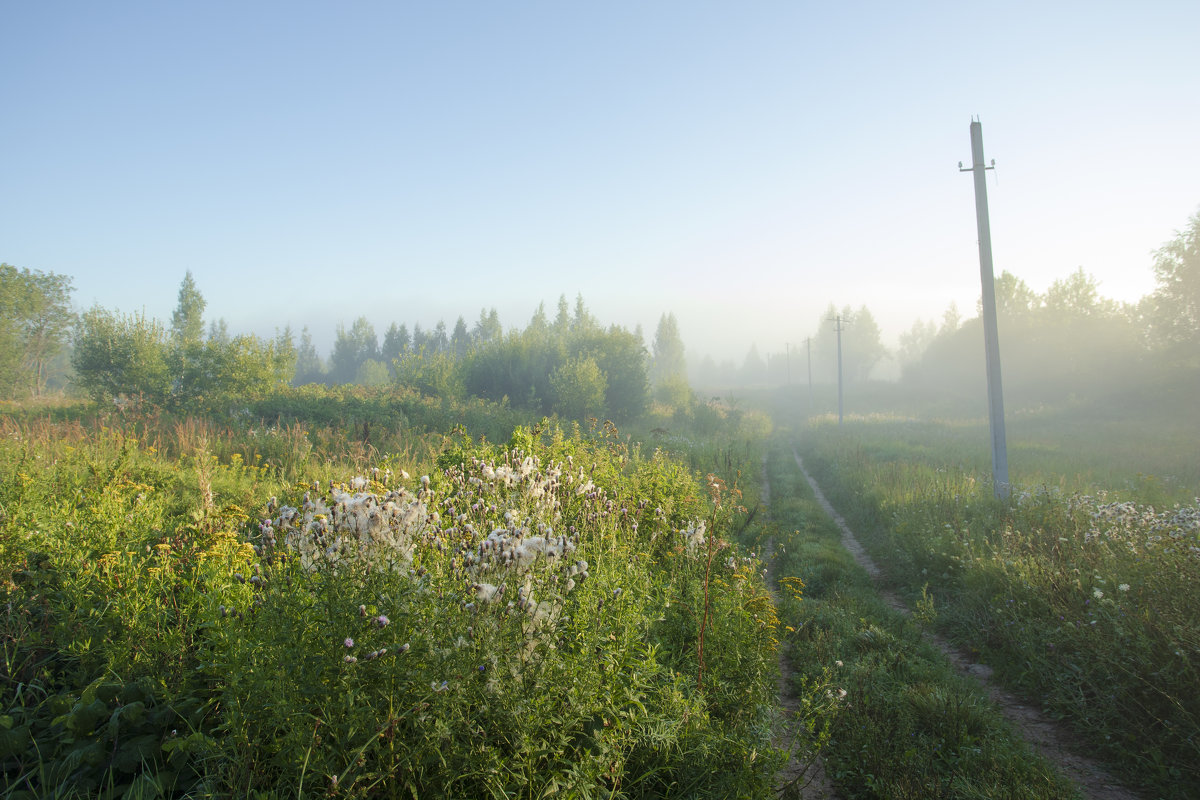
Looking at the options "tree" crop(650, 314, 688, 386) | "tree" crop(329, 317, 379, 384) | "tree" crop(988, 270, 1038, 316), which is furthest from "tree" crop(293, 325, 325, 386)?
"tree" crop(988, 270, 1038, 316)

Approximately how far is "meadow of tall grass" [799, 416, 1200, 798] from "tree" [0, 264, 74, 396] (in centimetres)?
6128

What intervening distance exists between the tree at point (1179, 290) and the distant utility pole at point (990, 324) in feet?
97.6

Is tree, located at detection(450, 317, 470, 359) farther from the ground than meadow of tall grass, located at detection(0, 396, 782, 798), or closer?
farther from the ground

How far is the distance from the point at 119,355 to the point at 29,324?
142ft

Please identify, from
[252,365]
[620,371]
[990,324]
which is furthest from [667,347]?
[990,324]

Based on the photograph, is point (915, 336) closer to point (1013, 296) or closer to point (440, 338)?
point (1013, 296)

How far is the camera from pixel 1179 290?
29172 mm

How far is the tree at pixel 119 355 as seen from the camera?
2258 cm

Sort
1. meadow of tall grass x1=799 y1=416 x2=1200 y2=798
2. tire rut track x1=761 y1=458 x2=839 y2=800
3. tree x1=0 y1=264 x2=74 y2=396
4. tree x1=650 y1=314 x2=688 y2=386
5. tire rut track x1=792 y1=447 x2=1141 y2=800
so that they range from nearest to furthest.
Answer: tire rut track x1=761 y1=458 x2=839 y2=800 → tire rut track x1=792 y1=447 x2=1141 y2=800 → meadow of tall grass x1=799 y1=416 x2=1200 y2=798 → tree x1=0 y1=264 x2=74 y2=396 → tree x1=650 y1=314 x2=688 y2=386

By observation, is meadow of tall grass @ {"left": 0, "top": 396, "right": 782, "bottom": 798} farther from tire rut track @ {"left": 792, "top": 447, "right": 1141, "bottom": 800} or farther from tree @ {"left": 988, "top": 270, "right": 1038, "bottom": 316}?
tree @ {"left": 988, "top": 270, "right": 1038, "bottom": 316}

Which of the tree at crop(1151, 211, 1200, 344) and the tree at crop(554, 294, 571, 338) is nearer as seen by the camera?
the tree at crop(1151, 211, 1200, 344)

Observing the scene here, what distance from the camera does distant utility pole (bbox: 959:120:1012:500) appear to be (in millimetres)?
9945

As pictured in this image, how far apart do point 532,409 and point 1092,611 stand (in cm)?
2588

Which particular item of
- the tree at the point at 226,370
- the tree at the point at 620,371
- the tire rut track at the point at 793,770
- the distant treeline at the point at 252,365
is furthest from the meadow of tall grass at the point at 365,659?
the tree at the point at 620,371
